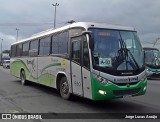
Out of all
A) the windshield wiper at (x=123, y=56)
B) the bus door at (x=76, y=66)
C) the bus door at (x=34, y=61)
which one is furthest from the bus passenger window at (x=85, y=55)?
the bus door at (x=34, y=61)

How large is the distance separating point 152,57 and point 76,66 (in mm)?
17067

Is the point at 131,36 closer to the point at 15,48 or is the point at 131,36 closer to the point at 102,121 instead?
the point at 102,121

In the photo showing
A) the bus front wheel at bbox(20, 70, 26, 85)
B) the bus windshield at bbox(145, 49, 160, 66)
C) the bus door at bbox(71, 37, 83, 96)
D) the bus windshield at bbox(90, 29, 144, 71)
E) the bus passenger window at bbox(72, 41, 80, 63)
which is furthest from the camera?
the bus windshield at bbox(145, 49, 160, 66)

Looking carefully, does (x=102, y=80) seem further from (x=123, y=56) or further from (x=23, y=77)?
(x=23, y=77)

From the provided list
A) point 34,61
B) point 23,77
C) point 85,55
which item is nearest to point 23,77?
point 23,77

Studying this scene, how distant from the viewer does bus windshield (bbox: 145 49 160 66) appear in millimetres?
25839

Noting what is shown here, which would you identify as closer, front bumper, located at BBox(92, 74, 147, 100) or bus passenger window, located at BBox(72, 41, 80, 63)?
front bumper, located at BBox(92, 74, 147, 100)

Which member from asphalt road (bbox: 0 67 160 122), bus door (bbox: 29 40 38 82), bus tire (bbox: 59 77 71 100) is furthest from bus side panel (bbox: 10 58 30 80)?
bus tire (bbox: 59 77 71 100)

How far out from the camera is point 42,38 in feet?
47.9

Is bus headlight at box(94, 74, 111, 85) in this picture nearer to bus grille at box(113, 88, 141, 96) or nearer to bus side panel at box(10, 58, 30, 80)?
bus grille at box(113, 88, 141, 96)

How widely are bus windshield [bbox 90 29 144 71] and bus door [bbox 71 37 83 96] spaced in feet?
2.79

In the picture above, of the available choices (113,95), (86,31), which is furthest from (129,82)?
(86,31)

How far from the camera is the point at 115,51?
9.61 m

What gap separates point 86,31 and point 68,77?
2287 mm
